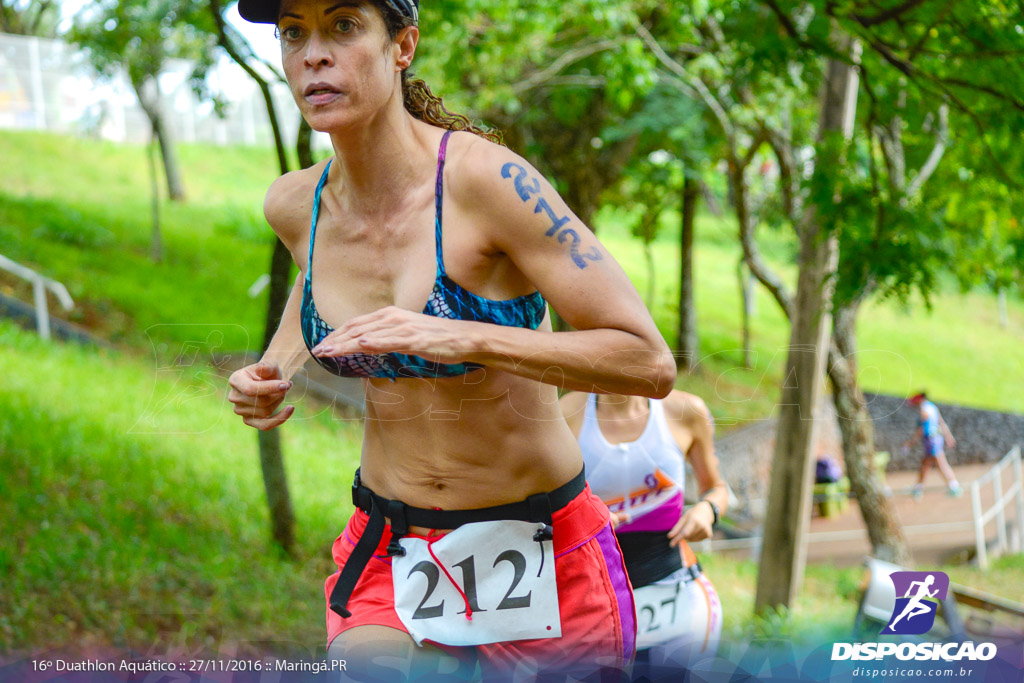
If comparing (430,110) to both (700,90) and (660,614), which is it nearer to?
(660,614)

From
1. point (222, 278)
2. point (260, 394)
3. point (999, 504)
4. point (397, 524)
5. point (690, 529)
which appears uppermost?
point (260, 394)

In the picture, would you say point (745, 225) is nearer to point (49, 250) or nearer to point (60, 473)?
point (60, 473)

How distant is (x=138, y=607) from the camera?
4.81m

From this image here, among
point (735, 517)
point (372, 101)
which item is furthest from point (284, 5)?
point (735, 517)

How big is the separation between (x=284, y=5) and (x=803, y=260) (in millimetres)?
4869

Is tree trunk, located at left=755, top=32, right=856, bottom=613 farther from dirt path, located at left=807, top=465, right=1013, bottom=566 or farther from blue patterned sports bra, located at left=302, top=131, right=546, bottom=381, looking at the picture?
blue patterned sports bra, located at left=302, top=131, right=546, bottom=381

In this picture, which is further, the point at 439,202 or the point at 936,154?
the point at 936,154

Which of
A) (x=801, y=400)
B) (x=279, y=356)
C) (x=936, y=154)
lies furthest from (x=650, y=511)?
(x=936, y=154)

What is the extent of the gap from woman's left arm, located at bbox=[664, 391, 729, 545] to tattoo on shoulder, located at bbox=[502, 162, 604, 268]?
1.99 meters

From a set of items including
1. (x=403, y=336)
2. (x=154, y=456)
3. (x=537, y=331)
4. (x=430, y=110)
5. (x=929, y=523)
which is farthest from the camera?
(x=929, y=523)

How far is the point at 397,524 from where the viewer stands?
1974mm

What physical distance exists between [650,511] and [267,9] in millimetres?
2312

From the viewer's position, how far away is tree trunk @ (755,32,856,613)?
5.73 meters

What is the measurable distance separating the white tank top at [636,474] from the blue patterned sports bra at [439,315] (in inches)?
62.2
